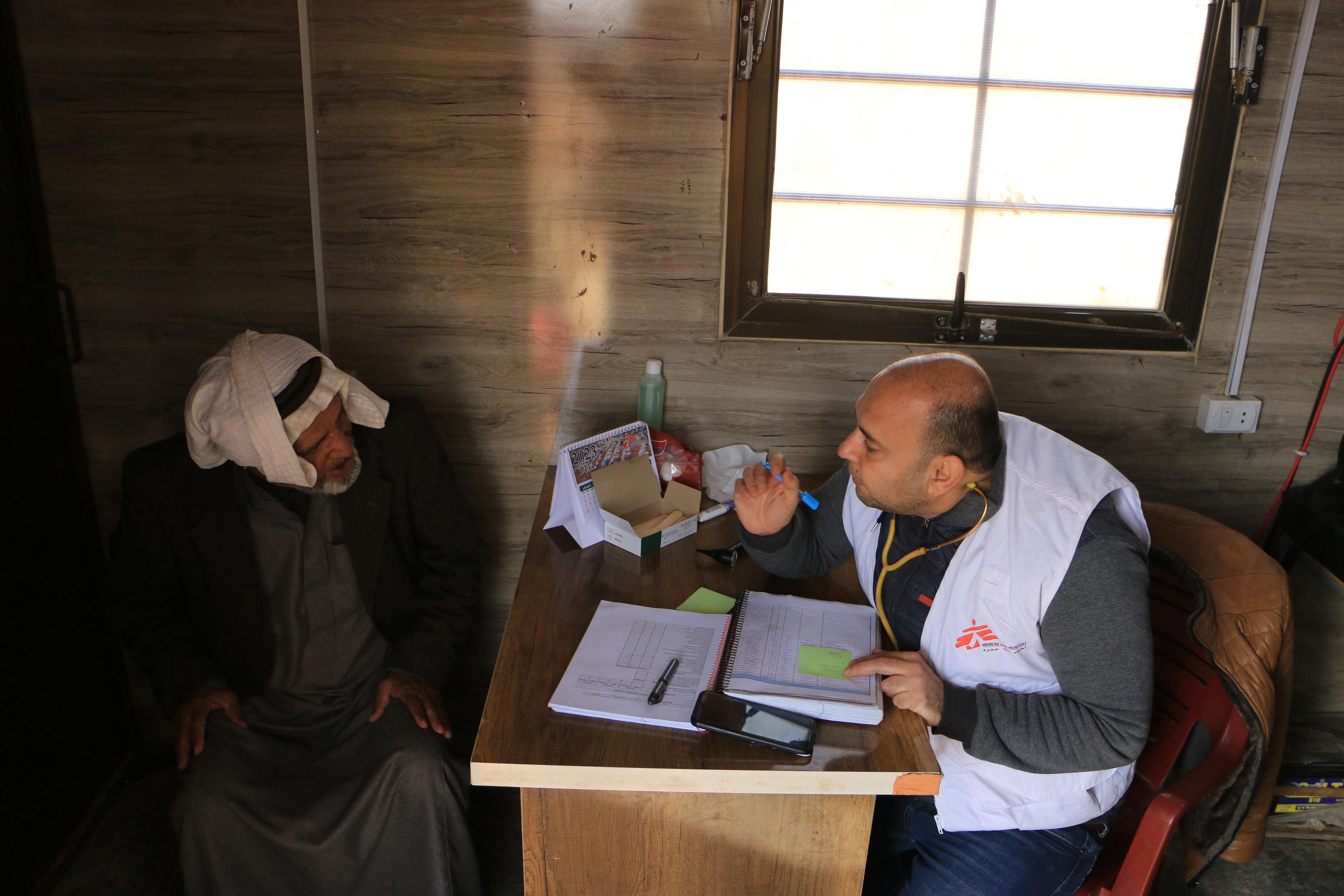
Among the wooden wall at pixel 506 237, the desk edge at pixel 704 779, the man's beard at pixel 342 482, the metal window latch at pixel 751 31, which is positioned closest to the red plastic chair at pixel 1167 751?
the desk edge at pixel 704 779

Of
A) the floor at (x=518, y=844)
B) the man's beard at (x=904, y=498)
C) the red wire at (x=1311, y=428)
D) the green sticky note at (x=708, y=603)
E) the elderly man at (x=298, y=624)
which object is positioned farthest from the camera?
the red wire at (x=1311, y=428)

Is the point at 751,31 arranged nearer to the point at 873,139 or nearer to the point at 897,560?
the point at 873,139

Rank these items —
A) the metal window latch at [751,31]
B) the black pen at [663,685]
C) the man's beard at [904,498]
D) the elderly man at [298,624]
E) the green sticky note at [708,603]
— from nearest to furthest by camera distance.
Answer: the black pen at [663,685], the man's beard at [904,498], the green sticky note at [708,603], the elderly man at [298,624], the metal window latch at [751,31]

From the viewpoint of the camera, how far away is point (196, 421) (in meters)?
1.55

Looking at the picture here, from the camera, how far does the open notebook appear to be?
3.92ft

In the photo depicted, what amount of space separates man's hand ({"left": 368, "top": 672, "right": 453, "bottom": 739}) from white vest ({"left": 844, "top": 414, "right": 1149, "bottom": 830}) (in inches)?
38.0

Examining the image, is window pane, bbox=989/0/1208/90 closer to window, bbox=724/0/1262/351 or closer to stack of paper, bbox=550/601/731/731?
window, bbox=724/0/1262/351

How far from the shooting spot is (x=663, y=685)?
4.05 ft

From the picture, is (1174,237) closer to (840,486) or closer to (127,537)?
(840,486)

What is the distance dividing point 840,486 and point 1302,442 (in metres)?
1.35

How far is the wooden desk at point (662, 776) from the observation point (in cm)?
111

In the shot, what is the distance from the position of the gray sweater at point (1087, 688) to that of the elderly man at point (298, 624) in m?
1.04

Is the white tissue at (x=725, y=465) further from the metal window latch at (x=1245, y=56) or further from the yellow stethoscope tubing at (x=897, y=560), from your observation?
the metal window latch at (x=1245, y=56)

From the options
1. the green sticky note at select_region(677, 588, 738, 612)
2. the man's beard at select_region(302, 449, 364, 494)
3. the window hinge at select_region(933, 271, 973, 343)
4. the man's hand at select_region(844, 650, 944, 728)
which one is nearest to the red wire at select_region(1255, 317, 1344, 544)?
the window hinge at select_region(933, 271, 973, 343)
